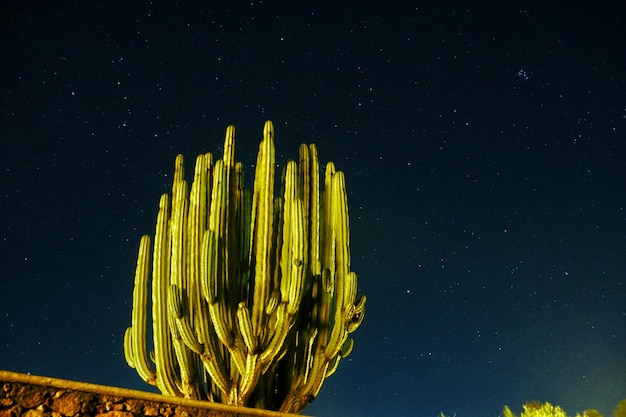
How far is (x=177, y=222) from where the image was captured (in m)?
5.62

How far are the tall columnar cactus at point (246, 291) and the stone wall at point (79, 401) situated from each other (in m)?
0.85

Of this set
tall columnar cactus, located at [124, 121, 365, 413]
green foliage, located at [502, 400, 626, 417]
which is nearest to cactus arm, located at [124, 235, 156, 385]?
tall columnar cactus, located at [124, 121, 365, 413]

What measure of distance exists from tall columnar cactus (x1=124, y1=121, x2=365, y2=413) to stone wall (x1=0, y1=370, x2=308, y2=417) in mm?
→ 852

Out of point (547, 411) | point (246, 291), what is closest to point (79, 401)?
point (246, 291)

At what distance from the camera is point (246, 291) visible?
18.2 feet

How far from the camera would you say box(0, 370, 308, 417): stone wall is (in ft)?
11.8

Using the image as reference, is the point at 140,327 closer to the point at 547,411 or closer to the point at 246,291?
the point at 246,291

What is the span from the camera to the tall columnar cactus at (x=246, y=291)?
508 centimetres

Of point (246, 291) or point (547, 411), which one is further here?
point (547, 411)

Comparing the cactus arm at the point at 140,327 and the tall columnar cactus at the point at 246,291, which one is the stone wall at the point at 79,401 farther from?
the cactus arm at the point at 140,327

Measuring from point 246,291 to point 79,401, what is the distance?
201 centimetres

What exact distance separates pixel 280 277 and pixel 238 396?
3.83 ft

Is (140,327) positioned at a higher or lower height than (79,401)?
higher

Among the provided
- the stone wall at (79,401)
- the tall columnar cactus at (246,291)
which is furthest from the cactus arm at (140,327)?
the stone wall at (79,401)
